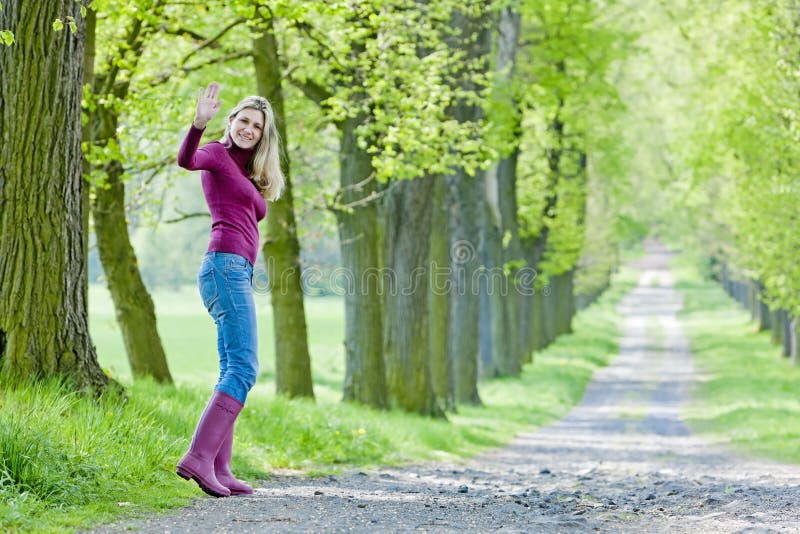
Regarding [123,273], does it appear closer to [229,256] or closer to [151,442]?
[151,442]

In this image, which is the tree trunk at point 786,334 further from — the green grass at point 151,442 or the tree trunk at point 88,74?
the tree trunk at point 88,74

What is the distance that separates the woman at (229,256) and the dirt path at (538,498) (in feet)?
1.20

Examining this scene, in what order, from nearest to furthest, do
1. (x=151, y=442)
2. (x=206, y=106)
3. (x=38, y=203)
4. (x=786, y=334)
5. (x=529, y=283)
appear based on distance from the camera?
(x=206, y=106)
(x=151, y=442)
(x=38, y=203)
(x=529, y=283)
(x=786, y=334)

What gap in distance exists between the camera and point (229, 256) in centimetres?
647

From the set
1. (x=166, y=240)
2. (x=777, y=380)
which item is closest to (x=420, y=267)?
(x=777, y=380)

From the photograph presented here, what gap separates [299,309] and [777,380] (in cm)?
2084

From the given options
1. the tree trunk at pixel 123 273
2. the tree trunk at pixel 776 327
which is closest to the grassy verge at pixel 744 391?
the tree trunk at pixel 776 327

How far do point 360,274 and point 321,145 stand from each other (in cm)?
308

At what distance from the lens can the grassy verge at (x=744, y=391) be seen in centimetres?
1780

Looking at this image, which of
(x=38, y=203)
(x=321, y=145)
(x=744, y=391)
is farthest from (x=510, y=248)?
(x=38, y=203)

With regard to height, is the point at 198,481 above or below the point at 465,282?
below

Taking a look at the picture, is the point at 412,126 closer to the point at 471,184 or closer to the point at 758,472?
the point at 758,472

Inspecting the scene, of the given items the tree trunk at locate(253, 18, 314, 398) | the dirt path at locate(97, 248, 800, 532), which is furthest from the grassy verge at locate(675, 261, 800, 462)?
the tree trunk at locate(253, 18, 314, 398)

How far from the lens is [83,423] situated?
23.1 ft
